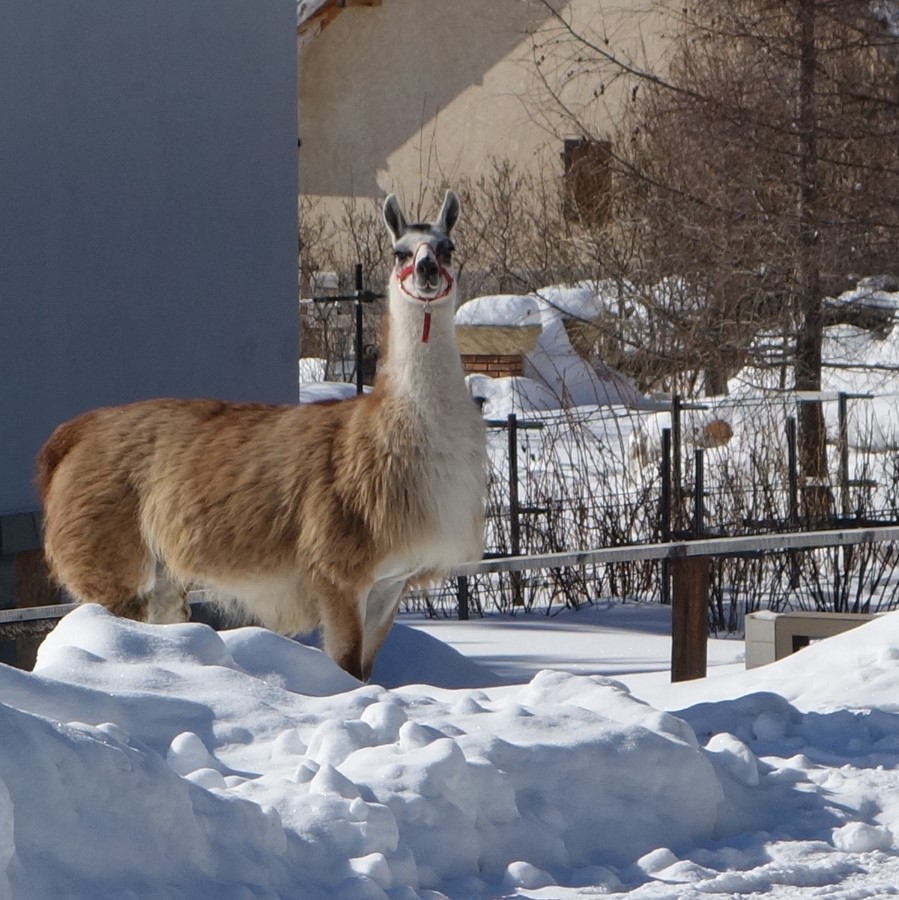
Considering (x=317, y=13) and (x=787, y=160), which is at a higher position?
(x=317, y=13)

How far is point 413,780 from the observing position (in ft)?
12.9

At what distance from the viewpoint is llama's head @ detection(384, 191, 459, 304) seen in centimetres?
627

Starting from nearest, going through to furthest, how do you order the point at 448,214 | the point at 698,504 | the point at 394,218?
the point at 394,218
the point at 448,214
the point at 698,504

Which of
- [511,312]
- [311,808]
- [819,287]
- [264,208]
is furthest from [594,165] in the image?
[311,808]

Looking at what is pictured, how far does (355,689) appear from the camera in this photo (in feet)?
17.1

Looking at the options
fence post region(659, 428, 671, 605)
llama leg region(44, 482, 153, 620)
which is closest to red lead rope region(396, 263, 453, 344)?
llama leg region(44, 482, 153, 620)

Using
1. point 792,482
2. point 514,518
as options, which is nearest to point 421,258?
point 514,518

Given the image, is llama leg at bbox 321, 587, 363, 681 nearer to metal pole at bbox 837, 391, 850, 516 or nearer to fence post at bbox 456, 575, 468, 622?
fence post at bbox 456, 575, 468, 622

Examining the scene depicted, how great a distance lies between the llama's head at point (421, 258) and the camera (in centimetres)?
627

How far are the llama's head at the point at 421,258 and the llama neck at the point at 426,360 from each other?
0.06 metres

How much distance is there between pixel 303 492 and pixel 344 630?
559 mm

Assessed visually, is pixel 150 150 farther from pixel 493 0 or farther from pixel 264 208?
pixel 493 0

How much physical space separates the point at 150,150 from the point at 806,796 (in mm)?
5736

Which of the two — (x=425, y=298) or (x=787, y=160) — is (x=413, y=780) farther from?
(x=787, y=160)
